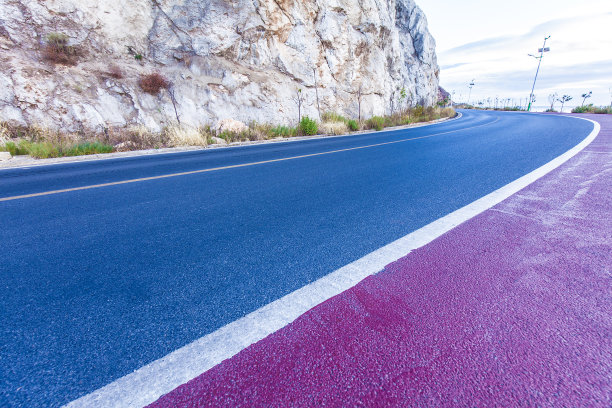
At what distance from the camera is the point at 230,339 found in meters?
1.35

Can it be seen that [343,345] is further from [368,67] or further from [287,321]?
[368,67]

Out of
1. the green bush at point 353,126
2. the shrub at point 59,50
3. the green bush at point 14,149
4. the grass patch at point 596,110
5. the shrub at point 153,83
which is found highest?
the shrub at point 59,50

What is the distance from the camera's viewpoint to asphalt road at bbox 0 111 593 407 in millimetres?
Answer: 1319

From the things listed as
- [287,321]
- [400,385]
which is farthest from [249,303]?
[400,385]

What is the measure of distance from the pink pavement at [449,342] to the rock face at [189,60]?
1506 cm

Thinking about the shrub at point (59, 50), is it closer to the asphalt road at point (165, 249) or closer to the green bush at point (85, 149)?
the green bush at point (85, 149)

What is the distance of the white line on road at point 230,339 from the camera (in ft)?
3.56

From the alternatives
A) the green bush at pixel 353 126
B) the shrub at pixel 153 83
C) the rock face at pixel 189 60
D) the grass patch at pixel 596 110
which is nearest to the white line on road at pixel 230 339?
the rock face at pixel 189 60

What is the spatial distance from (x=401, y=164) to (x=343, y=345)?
4781 millimetres

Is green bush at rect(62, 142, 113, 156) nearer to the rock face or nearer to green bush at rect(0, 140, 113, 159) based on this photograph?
green bush at rect(0, 140, 113, 159)

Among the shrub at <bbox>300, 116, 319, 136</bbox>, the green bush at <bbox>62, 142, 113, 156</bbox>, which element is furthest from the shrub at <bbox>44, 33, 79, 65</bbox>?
the shrub at <bbox>300, 116, 319, 136</bbox>

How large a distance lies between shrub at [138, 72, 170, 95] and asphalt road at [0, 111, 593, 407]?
11530mm

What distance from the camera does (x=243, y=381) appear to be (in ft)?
3.76

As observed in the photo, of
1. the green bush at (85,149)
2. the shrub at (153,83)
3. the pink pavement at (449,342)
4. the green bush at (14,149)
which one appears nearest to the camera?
the pink pavement at (449,342)
